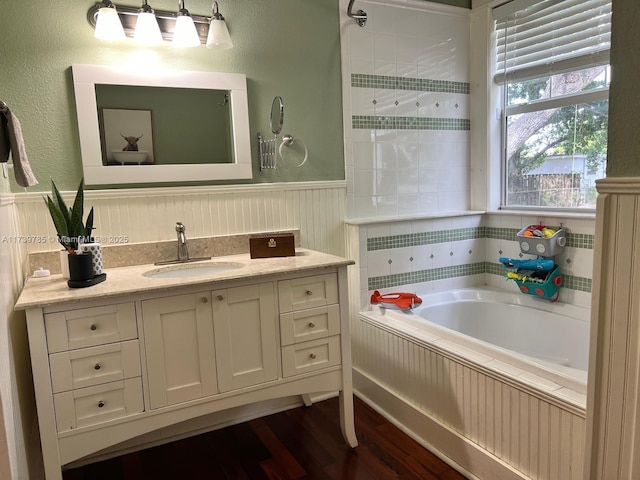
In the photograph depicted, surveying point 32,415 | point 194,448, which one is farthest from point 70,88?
point 194,448

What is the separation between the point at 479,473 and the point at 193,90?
2041 millimetres

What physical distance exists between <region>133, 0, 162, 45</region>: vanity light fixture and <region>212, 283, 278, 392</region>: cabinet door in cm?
116

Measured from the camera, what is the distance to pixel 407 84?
8.75ft

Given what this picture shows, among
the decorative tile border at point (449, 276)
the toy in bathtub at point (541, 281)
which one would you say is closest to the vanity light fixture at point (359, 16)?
the decorative tile border at point (449, 276)

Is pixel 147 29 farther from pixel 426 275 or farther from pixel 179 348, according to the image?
pixel 426 275

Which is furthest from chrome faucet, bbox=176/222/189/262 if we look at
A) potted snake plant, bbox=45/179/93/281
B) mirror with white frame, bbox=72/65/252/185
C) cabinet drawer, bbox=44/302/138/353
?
cabinet drawer, bbox=44/302/138/353

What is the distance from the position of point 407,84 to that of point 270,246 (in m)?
1.32

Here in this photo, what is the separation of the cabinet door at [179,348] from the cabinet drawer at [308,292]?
30 cm

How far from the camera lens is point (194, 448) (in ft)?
7.01

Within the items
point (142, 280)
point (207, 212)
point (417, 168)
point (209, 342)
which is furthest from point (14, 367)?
point (417, 168)

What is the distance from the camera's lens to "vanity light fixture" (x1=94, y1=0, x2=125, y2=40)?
6.17ft

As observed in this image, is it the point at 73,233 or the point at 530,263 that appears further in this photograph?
the point at 530,263

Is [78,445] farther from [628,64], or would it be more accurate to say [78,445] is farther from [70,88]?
[628,64]

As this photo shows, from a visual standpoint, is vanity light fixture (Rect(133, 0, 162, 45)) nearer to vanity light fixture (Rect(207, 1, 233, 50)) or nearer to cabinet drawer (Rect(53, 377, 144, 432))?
vanity light fixture (Rect(207, 1, 233, 50))
